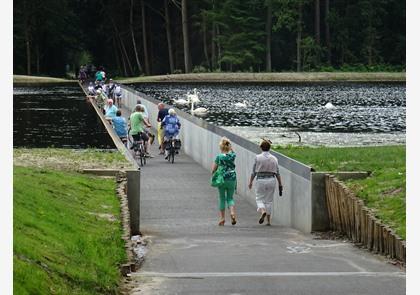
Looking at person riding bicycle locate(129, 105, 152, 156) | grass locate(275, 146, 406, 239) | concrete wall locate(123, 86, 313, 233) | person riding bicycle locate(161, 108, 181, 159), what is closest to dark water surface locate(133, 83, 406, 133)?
concrete wall locate(123, 86, 313, 233)

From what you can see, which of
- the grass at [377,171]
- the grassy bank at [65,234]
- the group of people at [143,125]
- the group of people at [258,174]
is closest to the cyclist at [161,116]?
the group of people at [143,125]

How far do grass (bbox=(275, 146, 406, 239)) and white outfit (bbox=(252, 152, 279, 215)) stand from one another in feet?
4.59

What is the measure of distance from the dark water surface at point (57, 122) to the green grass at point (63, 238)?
12.7 meters

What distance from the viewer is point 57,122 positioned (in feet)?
157

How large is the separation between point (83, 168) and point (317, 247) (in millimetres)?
7635

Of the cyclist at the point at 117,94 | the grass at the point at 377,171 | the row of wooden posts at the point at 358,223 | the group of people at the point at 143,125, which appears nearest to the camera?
the row of wooden posts at the point at 358,223

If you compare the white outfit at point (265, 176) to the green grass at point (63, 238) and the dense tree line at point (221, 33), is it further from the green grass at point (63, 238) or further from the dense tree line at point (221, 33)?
the dense tree line at point (221, 33)

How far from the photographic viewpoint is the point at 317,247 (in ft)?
52.7

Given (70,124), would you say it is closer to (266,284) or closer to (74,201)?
(74,201)

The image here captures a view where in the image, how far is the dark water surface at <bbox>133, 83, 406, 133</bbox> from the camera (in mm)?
55031

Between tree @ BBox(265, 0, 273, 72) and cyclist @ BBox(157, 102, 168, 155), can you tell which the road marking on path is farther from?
tree @ BBox(265, 0, 273, 72)

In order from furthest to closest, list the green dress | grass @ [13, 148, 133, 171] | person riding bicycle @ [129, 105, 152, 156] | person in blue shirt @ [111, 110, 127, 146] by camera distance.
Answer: person in blue shirt @ [111, 110, 127, 146] → person riding bicycle @ [129, 105, 152, 156] → grass @ [13, 148, 133, 171] → the green dress

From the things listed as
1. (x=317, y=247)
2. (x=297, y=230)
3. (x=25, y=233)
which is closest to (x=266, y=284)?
(x=25, y=233)

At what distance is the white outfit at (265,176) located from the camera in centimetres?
1914
